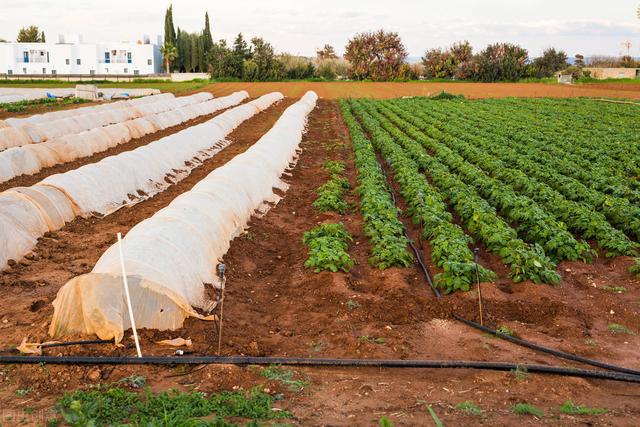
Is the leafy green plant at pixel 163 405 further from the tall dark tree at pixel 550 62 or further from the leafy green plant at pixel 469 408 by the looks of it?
the tall dark tree at pixel 550 62

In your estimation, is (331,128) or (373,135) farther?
(331,128)

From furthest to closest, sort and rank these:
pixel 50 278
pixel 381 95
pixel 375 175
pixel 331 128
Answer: pixel 381 95, pixel 331 128, pixel 375 175, pixel 50 278

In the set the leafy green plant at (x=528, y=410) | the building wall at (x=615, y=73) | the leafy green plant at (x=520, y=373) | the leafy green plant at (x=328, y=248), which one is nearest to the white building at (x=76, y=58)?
the building wall at (x=615, y=73)

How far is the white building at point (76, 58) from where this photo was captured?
81625 millimetres

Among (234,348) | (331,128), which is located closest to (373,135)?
(331,128)

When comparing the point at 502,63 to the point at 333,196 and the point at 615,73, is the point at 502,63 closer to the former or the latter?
the point at 615,73

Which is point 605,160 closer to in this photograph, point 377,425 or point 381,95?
point 377,425

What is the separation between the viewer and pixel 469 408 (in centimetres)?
526

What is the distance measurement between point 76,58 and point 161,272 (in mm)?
85758

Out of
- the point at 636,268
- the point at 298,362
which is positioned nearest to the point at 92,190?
the point at 298,362

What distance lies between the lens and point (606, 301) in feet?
27.1

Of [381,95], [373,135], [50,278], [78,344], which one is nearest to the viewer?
[78,344]

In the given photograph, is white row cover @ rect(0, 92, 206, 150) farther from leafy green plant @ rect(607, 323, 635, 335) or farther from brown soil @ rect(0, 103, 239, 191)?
leafy green plant @ rect(607, 323, 635, 335)

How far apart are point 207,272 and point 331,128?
20.1 metres
